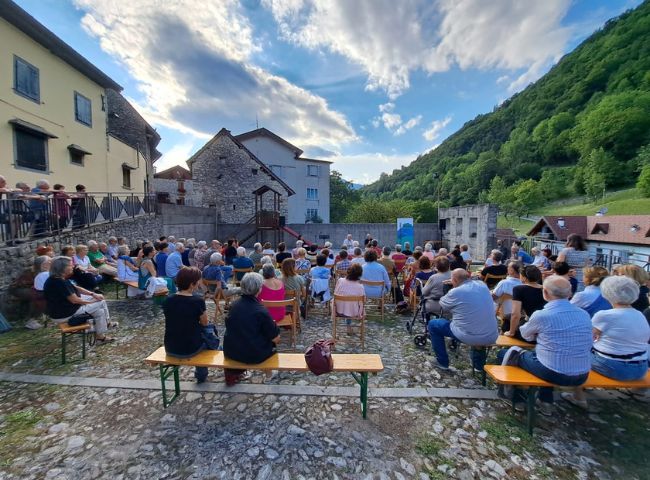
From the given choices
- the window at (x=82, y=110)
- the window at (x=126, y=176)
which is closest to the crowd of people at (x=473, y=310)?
the window at (x=82, y=110)

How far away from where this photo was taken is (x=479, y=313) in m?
3.74

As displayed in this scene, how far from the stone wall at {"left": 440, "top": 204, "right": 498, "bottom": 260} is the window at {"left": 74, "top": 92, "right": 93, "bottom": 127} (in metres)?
22.7

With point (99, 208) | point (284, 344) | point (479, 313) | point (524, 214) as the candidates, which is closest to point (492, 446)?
point (479, 313)

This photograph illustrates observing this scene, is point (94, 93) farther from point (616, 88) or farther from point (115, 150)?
point (616, 88)

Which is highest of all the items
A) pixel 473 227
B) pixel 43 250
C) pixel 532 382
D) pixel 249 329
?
pixel 473 227

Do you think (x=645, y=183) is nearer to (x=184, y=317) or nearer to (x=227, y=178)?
(x=227, y=178)

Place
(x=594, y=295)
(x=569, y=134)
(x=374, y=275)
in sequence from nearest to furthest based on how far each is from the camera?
(x=594, y=295) → (x=374, y=275) → (x=569, y=134)

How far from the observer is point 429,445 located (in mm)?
2832

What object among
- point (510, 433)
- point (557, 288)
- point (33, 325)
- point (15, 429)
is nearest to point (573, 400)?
point (510, 433)

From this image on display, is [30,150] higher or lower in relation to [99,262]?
higher

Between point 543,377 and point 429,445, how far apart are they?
1.37 metres

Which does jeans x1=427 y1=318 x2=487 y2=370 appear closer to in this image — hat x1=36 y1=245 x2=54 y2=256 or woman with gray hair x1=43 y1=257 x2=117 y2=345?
woman with gray hair x1=43 y1=257 x2=117 y2=345

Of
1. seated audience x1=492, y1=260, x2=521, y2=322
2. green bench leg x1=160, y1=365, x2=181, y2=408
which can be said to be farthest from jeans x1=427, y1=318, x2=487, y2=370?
green bench leg x1=160, y1=365, x2=181, y2=408

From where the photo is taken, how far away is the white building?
31375 millimetres
